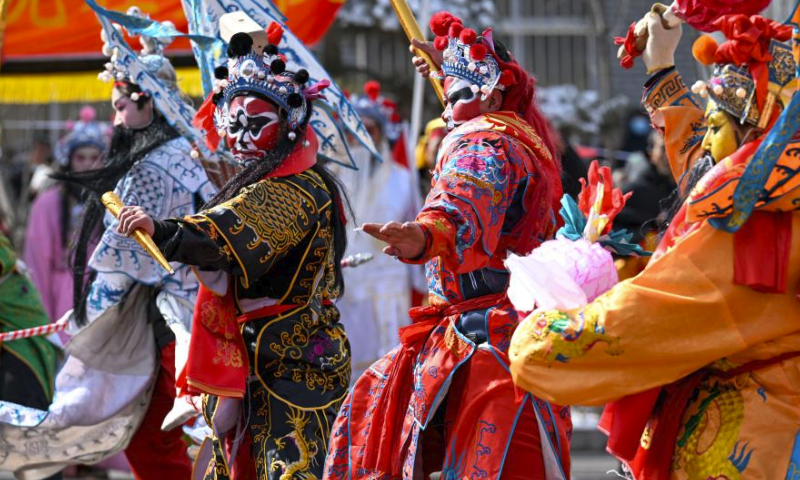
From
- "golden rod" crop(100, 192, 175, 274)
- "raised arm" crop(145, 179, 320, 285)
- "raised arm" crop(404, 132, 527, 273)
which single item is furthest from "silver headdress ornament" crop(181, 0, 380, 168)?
"raised arm" crop(404, 132, 527, 273)

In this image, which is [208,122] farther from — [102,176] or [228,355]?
[228,355]

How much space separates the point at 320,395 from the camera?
505 cm

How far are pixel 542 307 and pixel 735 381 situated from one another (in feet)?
1.70

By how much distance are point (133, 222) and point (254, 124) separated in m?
0.74

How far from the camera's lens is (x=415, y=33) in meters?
5.32

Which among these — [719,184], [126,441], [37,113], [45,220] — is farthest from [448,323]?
[37,113]

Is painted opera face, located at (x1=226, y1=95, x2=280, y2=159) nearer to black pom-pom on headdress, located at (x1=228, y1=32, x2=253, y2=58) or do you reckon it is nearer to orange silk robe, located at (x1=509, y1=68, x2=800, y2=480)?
black pom-pom on headdress, located at (x1=228, y1=32, x2=253, y2=58)

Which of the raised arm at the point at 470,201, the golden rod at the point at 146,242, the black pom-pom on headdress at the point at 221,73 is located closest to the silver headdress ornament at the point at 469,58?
the raised arm at the point at 470,201

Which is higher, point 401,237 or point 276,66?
point 276,66

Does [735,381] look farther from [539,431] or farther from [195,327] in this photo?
[195,327]

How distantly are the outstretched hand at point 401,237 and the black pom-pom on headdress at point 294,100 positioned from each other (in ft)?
4.65

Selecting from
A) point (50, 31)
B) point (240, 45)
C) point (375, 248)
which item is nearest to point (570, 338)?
point (240, 45)

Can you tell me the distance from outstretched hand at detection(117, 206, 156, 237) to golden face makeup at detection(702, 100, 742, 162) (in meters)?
1.66

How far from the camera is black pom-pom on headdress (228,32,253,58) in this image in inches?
200
